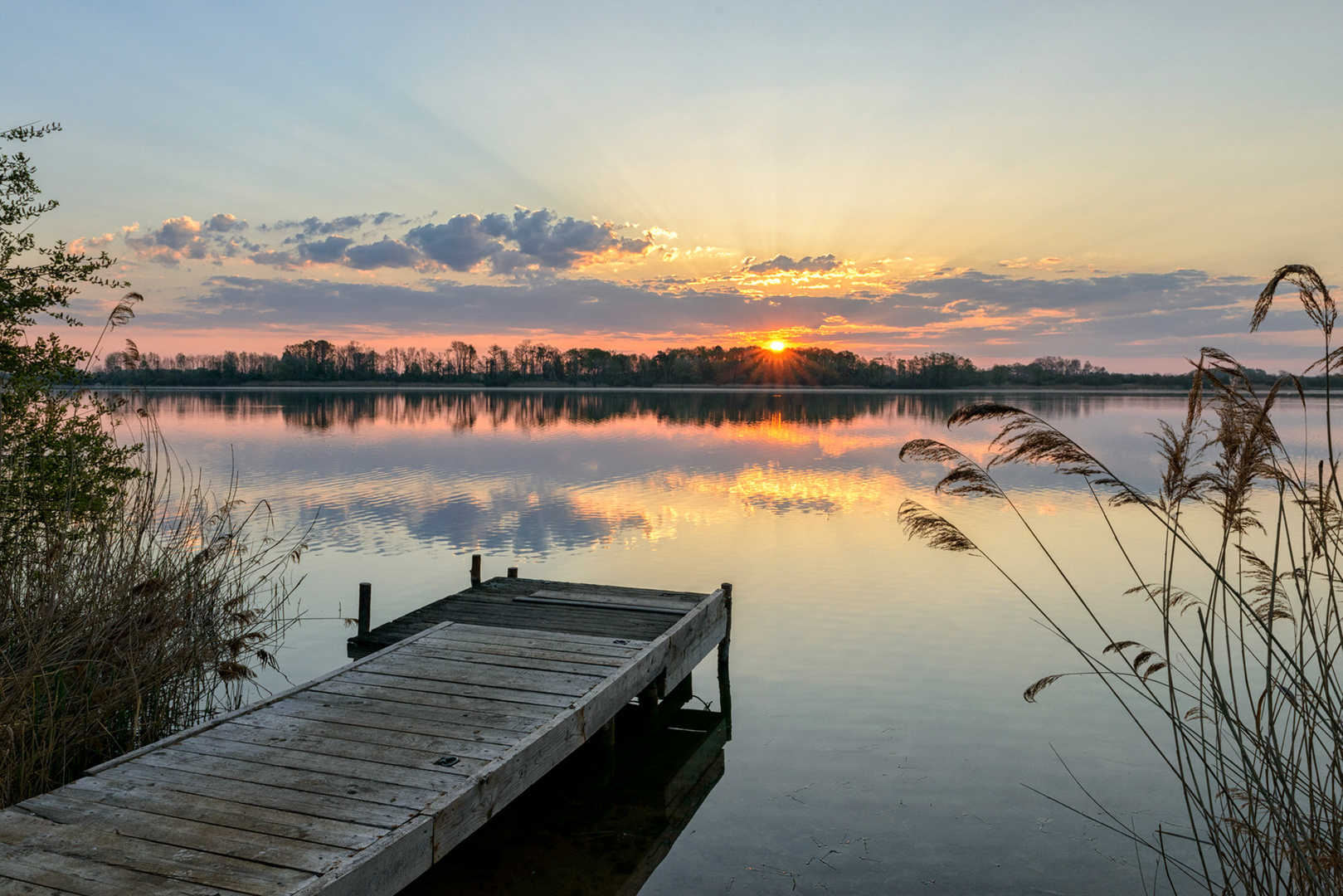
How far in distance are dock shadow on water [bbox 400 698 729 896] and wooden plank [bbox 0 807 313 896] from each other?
1.94 meters

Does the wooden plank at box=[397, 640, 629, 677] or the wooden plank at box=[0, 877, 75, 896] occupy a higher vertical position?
the wooden plank at box=[0, 877, 75, 896]

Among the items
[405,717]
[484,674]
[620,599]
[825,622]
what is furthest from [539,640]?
[825,622]

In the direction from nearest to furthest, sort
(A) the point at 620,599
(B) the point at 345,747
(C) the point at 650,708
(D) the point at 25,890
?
(D) the point at 25,890
(B) the point at 345,747
(C) the point at 650,708
(A) the point at 620,599

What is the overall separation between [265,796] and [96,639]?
2268mm

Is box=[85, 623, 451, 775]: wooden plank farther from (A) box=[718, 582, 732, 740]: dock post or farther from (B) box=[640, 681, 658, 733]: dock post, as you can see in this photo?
(A) box=[718, 582, 732, 740]: dock post

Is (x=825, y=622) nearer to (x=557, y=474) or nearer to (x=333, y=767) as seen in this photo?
(x=333, y=767)

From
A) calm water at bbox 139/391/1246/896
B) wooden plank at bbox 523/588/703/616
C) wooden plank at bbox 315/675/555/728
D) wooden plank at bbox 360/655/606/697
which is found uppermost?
wooden plank at bbox 315/675/555/728

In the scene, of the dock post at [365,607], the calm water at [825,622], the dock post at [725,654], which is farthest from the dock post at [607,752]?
the dock post at [365,607]

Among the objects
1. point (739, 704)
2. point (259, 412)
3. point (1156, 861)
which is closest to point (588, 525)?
point (739, 704)

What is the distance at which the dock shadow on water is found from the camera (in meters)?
5.79

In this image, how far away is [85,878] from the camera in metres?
3.79

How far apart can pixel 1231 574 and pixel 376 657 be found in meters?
13.2

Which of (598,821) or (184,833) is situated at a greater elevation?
(184,833)

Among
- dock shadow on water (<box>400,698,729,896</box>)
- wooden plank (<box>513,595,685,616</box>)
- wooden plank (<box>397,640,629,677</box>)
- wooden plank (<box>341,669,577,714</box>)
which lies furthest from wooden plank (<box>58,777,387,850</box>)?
wooden plank (<box>513,595,685,616</box>)
